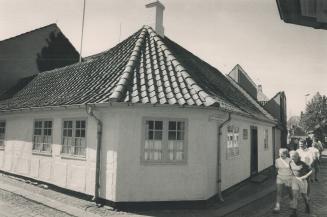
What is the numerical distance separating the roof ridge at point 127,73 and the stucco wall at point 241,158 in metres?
3.94

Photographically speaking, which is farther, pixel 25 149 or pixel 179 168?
pixel 25 149

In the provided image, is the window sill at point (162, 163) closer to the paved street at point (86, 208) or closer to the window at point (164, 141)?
the window at point (164, 141)

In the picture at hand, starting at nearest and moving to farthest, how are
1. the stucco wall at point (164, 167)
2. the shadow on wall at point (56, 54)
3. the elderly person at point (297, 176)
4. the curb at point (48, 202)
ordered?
the curb at point (48, 202)
the elderly person at point (297, 176)
the stucco wall at point (164, 167)
the shadow on wall at point (56, 54)

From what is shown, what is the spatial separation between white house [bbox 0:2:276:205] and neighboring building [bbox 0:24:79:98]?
24.5ft

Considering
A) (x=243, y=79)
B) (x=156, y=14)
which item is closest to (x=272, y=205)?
(x=156, y=14)

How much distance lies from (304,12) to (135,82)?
23.0 ft

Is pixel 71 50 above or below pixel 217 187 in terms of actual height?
above

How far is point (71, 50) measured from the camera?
23375 millimetres

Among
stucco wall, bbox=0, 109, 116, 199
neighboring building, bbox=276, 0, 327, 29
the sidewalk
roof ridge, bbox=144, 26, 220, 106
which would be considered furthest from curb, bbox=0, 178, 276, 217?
neighboring building, bbox=276, 0, 327, 29

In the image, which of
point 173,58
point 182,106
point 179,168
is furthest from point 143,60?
point 179,168

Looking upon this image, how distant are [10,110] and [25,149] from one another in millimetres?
1887

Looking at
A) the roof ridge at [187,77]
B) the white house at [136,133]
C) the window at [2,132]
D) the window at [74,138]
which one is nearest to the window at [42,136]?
the white house at [136,133]

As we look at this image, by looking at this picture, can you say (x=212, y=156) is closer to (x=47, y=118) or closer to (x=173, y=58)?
(x=173, y=58)

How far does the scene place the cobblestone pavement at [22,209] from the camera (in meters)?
8.51
